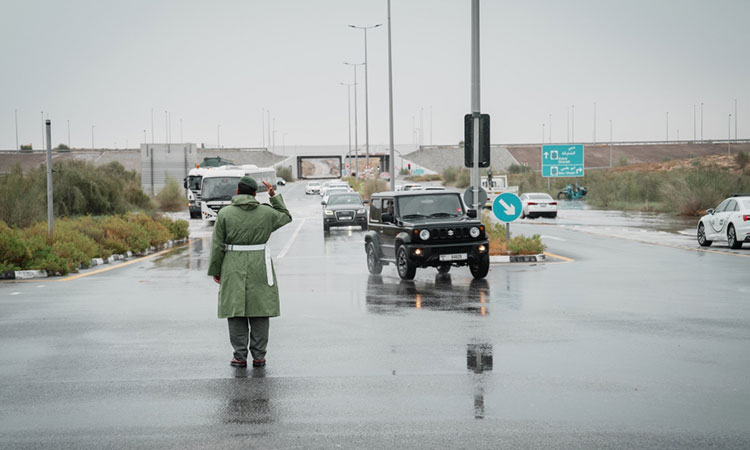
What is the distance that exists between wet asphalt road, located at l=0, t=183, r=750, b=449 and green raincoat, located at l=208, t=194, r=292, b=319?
0.64 m

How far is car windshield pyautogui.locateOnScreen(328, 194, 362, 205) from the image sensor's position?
39.6m

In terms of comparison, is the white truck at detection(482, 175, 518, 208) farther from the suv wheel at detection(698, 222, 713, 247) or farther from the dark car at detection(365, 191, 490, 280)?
the dark car at detection(365, 191, 490, 280)

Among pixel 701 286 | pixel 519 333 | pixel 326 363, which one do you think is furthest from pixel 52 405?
pixel 701 286

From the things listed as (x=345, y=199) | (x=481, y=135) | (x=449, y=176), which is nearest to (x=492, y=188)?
(x=345, y=199)

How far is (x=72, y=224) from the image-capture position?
2705 cm

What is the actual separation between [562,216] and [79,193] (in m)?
26.4

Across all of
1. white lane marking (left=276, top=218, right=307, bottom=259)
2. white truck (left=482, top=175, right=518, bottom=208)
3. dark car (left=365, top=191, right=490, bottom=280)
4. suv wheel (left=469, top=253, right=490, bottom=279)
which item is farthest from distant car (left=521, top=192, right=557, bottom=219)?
suv wheel (left=469, top=253, right=490, bottom=279)

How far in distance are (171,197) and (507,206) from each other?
43.5 m

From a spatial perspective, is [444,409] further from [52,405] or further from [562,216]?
[562,216]

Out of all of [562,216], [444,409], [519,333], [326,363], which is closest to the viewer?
[444,409]

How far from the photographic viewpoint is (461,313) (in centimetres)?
1309

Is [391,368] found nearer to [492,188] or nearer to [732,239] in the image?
[732,239]

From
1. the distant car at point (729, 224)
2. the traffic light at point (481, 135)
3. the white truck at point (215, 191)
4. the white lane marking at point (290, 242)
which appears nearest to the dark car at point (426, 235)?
the traffic light at point (481, 135)

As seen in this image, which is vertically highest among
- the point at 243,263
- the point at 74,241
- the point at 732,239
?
the point at 243,263
